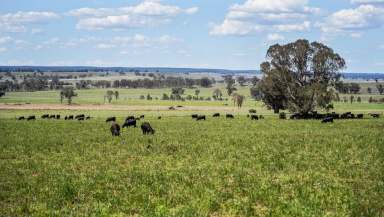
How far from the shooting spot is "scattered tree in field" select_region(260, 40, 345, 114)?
70.8 m

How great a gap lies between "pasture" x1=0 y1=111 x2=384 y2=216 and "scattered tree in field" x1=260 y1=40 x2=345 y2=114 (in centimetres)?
3809

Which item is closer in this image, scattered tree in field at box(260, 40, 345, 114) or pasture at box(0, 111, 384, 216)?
pasture at box(0, 111, 384, 216)

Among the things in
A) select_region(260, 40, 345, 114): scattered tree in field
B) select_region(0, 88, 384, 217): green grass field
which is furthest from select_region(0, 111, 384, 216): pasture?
select_region(260, 40, 345, 114): scattered tree in field

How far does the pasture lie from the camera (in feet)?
51.1

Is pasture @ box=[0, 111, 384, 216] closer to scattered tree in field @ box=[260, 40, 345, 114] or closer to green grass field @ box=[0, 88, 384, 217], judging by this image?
green grass field @ box=[0, 88, 384, 217]

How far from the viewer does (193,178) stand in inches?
787

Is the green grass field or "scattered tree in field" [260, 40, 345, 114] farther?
"scattered tree in field" [260, 40, 345, 114]

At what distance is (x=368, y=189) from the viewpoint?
18.0 meters

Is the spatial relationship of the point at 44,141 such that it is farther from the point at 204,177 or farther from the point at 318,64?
the point at 318,64

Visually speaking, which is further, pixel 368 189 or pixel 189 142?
pixel 189 142

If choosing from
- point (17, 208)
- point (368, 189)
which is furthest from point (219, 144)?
point (17, 208)

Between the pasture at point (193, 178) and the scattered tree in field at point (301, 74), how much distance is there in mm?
38094

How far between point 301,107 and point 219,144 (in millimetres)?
42037

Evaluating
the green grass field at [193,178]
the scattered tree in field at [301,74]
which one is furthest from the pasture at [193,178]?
the scattered tree in field at [301,74]
